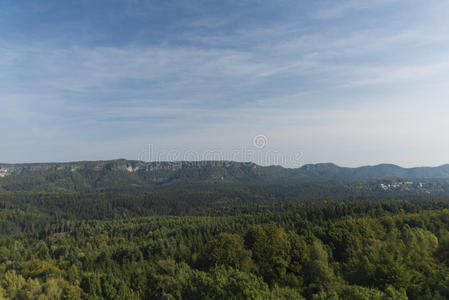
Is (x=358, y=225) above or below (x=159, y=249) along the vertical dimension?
above

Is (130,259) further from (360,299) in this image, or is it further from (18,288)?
(360,299)

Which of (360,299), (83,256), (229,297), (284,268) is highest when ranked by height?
(360,299)

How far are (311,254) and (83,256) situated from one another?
59309 mm

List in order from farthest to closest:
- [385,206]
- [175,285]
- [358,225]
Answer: [385,206] < [358,225] < [175,285]

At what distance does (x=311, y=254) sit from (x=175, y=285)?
27.9 metres

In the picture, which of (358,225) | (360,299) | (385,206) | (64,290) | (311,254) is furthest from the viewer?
(385,206)

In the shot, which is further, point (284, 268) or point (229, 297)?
point (284, 268)

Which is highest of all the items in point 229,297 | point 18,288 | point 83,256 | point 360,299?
point 360,299

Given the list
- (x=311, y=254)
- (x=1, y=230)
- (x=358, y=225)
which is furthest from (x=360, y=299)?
(x=1, y=230)

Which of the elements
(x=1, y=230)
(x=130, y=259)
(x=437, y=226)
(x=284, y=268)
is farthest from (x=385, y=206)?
(x=1, y=230)

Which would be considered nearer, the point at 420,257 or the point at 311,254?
the point at 420,257

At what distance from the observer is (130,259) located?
230 ft

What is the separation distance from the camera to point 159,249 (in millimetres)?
73875

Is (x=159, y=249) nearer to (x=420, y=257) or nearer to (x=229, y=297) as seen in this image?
(x=229, y=297)
